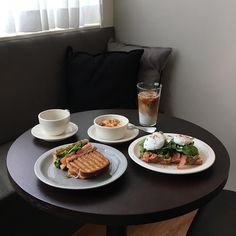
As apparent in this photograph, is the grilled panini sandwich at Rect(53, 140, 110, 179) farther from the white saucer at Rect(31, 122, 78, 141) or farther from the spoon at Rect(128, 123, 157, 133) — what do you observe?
the spoon at Rect(128, 123, 157, 133)

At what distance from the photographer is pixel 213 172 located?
86 cm

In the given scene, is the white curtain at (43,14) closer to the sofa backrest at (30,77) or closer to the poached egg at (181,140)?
the sofa backrest at (30,77)

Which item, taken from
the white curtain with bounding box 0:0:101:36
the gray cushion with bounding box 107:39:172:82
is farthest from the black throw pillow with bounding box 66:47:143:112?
the white curtain with bounding box 0:0:101:36

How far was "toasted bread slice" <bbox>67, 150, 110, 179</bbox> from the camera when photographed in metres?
0.81

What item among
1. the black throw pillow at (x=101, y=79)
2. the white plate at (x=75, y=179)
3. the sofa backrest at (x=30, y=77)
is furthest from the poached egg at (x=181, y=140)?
the sofa backrest at (x=30, y=77)

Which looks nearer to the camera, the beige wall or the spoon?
the spoon

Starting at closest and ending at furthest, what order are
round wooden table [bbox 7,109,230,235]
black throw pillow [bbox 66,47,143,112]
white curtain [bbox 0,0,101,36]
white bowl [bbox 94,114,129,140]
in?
round wooden table [bbox 7,109,230,235]
white bowl [bbox 94,114,129,140]
white curtain [bbox 0,0,101,36]
black throw pillow [bbox 66,47,143,112]

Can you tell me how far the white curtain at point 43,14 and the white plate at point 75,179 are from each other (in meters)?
0.86

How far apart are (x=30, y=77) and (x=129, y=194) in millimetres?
1088

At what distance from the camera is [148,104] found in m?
1.13

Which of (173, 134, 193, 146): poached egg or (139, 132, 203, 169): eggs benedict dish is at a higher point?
(173, 134, 193, 146): poached egg

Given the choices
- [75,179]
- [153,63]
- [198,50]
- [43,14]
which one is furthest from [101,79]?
[75,179]

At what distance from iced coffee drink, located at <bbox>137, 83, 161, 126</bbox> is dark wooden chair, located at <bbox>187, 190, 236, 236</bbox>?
0.39 metres

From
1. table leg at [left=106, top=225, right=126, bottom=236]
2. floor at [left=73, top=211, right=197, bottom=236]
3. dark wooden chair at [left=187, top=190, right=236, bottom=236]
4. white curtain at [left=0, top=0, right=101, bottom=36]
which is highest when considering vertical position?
white curtain at [left=0, top=0, right=101, bottom=36]
